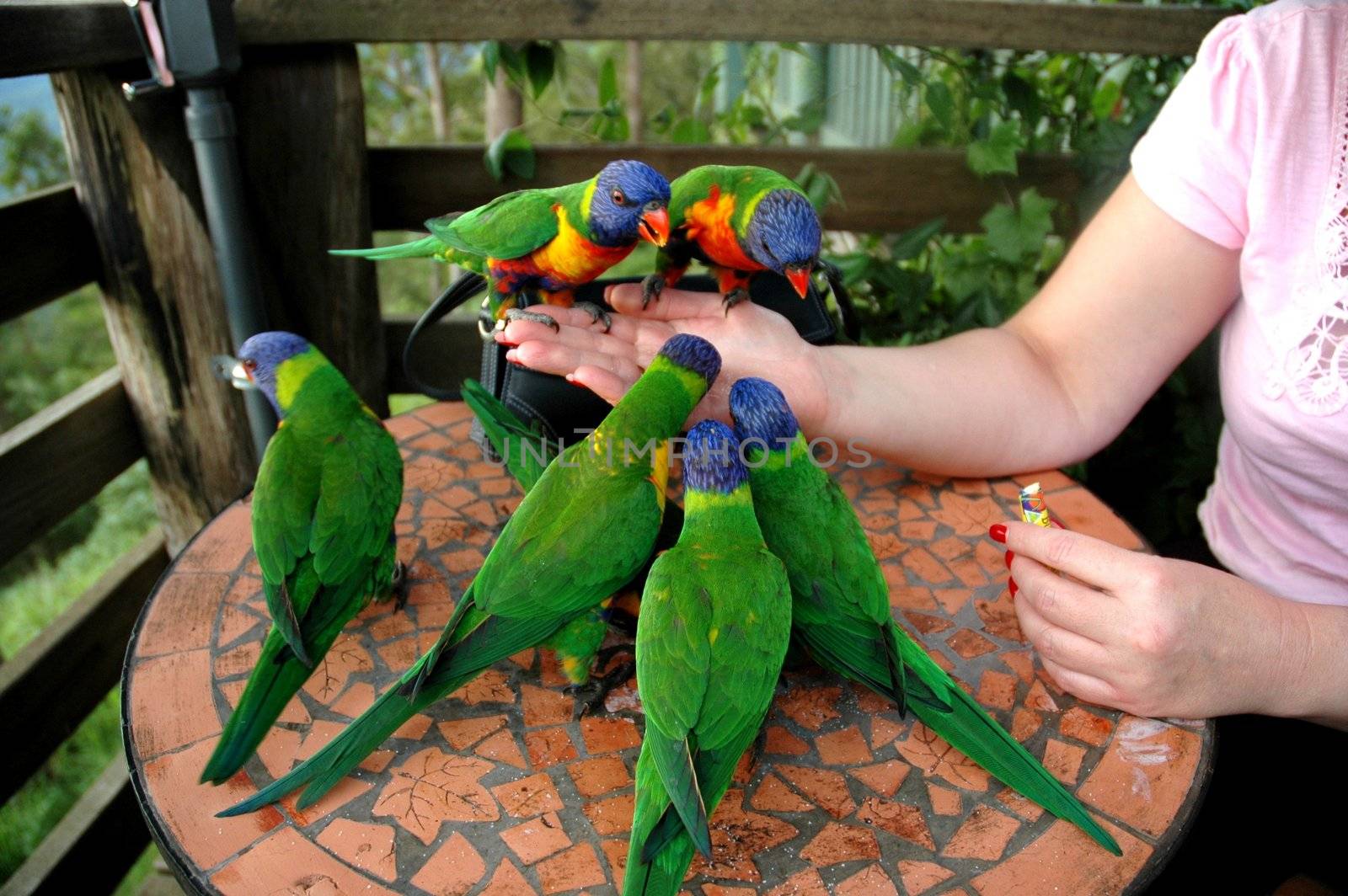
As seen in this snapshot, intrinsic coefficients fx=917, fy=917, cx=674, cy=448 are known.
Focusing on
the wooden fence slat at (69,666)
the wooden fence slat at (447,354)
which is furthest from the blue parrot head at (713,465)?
the wooden fence slat at (447,354)

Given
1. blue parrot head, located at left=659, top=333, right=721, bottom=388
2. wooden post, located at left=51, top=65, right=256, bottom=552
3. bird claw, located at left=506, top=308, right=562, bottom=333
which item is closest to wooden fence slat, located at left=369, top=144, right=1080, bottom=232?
wooden post, located at left=51, top=65, right=256, bottom=552

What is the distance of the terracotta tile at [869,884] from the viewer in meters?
0.88

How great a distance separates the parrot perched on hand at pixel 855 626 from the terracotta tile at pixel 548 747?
29 centimetres

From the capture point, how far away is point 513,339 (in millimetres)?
1301

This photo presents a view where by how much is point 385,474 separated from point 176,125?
1.13 meters

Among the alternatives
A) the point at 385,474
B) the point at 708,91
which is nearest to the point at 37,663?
the point at 385,474

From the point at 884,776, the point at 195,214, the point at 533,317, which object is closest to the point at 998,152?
the point at 533,317

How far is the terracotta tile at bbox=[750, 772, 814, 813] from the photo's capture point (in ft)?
3.18

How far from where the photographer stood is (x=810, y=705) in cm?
111

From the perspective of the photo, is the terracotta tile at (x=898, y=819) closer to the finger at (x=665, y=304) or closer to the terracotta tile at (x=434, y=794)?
the terracotta tile at (x=434, y=794)

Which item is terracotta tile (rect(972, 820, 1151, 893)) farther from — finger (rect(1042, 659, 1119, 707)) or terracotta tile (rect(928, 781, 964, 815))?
finger (rect(1042, 659, 1119, 707))

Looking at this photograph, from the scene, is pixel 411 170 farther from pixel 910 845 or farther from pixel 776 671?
pixel 910 845

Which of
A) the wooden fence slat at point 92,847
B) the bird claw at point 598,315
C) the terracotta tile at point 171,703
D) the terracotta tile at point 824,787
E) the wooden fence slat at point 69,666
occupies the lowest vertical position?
the wooden fence slat at point 92,847

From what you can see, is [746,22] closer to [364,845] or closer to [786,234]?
[786,234]
